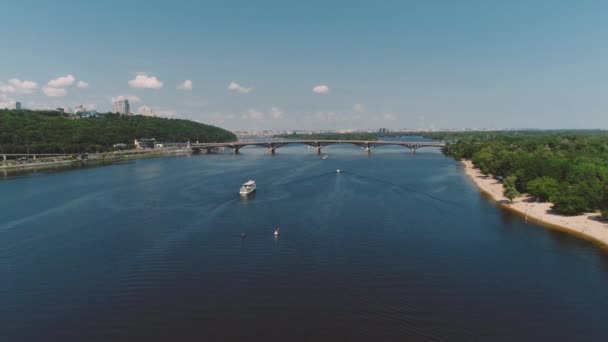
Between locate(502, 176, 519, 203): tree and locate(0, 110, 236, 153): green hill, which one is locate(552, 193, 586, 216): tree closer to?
locate(502, 176, 519, 203): tree

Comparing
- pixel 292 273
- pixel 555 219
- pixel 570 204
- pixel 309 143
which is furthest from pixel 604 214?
pixel 309 143

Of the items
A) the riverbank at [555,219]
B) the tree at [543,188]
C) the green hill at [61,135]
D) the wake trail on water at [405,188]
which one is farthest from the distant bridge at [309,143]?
the tree at [543,188]

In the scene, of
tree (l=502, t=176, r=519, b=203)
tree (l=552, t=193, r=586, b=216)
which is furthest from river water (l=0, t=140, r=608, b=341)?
tree (l=552, t=193, r=586, b=216)

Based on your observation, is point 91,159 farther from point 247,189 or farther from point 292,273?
point 292,273

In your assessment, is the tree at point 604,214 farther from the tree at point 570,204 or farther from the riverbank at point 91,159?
the riverbank at point 91,159

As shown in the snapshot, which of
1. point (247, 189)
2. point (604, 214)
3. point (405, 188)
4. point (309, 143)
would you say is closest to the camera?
point (604, 214)

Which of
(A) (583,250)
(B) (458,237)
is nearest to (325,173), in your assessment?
(B) (458,237)
